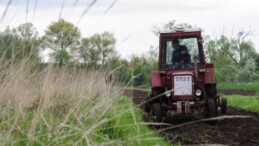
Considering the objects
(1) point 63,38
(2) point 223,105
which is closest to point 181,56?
(2) point 223,105

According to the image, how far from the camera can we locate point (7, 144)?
365 cm

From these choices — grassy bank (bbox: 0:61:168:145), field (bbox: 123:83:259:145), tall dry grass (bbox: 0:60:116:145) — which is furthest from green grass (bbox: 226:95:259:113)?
tall dry grass (bbox: 0:60:116:145)

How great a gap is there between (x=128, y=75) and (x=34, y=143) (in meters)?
6.28

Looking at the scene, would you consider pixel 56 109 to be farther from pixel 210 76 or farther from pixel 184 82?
pixel 210 76

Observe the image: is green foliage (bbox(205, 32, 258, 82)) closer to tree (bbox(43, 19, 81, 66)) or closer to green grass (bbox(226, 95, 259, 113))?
green grass (bbox(226, 95, 259, 113))

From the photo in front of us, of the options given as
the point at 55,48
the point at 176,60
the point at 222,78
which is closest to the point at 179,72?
the point at 176,60

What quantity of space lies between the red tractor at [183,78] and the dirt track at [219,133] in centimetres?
43

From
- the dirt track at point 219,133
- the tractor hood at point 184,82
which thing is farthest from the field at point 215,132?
the tractor hood at point 184,82

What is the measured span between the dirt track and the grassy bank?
781 mm

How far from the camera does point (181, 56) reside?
12.4 meters

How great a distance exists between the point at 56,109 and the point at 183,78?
6.17m

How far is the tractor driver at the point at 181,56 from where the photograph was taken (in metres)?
12.3

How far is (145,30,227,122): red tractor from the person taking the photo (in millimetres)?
11703

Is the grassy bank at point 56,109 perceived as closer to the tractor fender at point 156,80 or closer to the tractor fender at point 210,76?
the tractor fender at point 156,80
